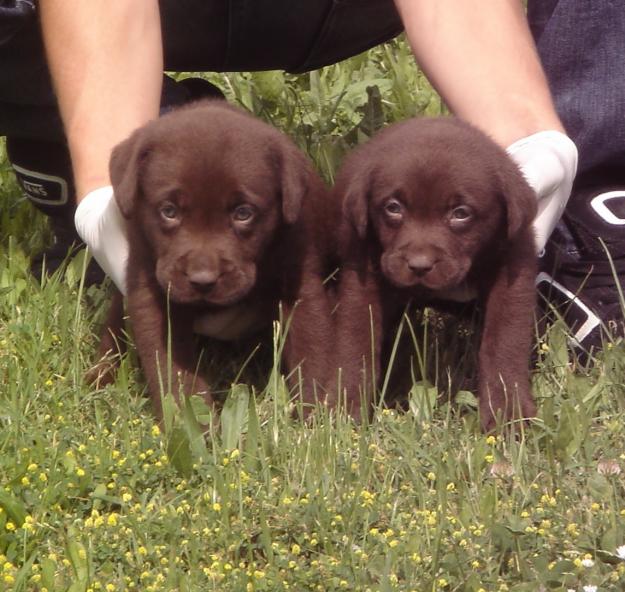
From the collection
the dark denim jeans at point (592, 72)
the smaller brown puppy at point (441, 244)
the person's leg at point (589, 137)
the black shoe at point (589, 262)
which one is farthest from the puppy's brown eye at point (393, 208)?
the dark denim jeans at point (592, 72)

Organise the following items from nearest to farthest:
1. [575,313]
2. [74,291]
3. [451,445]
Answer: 1. [451,445]
2. [575,313]
3. [74,291]

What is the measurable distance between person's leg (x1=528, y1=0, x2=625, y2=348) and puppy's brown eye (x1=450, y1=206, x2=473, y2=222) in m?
0.82

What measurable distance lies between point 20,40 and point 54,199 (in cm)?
63

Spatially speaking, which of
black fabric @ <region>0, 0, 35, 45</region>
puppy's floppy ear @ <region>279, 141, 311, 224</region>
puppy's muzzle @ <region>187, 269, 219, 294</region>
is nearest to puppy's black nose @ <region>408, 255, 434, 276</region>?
puppy's floppy ear @ <region>279, 141, 311, 224</region>

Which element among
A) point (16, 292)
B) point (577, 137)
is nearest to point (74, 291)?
point (16, 292)

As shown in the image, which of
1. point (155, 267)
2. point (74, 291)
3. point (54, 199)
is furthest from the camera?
point (54, 199)

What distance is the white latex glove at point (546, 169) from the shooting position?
3.59 meters

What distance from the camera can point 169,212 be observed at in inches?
132

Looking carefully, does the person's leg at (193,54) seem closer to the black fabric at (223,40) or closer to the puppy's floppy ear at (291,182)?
the black fabric at (223,40)

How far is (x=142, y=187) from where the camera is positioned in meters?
3.37

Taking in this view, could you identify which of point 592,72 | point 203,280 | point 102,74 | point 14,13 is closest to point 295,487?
point 203,280

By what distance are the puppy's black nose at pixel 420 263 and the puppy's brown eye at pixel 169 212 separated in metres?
0.61

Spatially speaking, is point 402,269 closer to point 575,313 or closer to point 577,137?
point 575,313

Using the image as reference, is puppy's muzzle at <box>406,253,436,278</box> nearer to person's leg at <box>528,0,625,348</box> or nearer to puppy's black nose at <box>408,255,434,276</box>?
puppy's black nose at <box>408,255,434,276</box>
